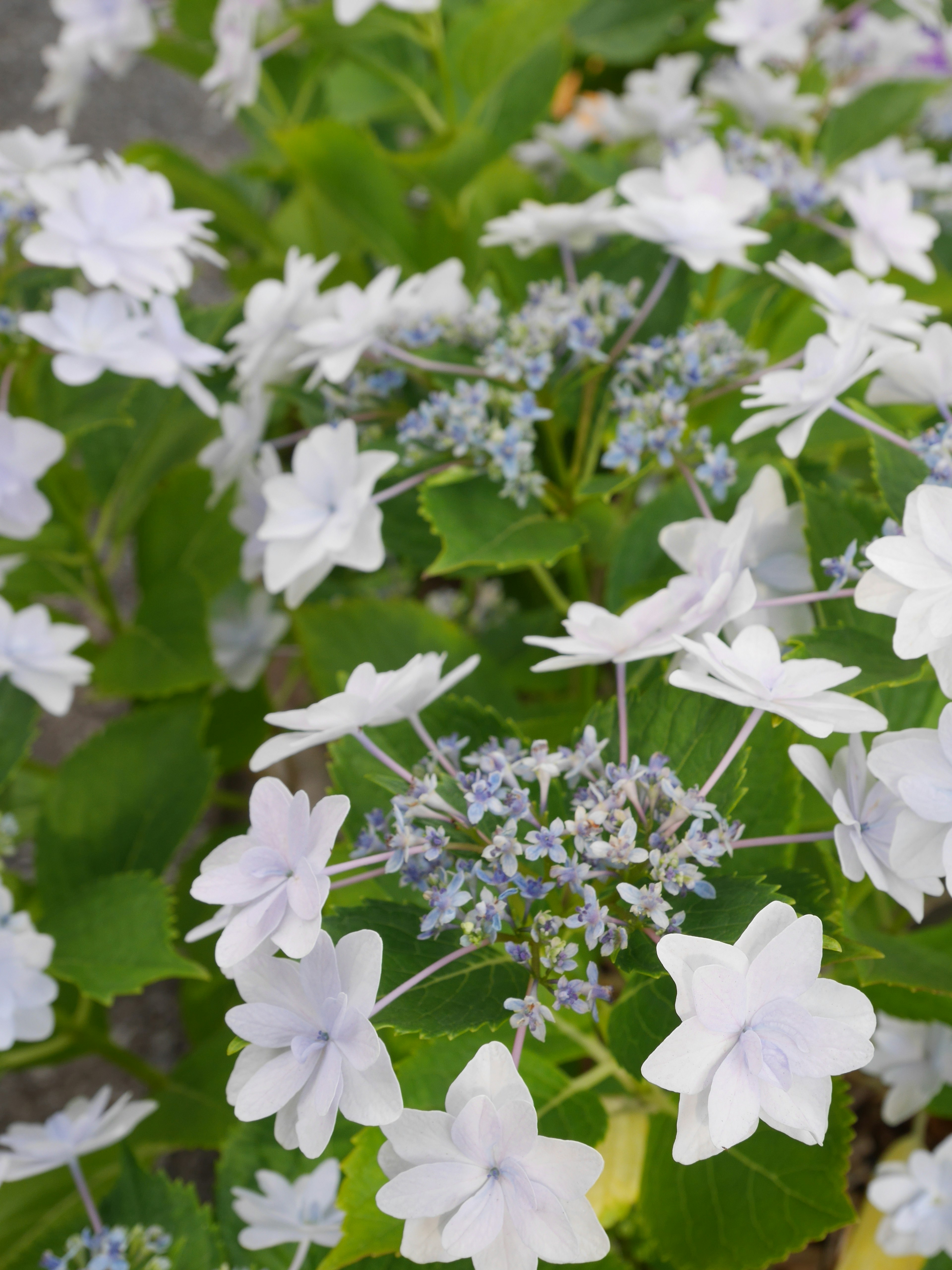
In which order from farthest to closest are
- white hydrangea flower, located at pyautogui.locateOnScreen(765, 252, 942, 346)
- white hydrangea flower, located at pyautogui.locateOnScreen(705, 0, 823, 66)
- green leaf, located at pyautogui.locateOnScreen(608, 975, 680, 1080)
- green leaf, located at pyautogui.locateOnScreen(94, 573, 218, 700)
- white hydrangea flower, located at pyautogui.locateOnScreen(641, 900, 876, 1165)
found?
white hydrangea flower, located at pyautogui.locateOnScreen(705, 0, 823, 66)
green leaf, located at pyautogui.locateOnScreen(94, 573, 218, 700)
white hydrangea flower, located at pyautogui.locateOnScreen(765, 252, 942, 346)
green leaf, located at pyautogui.locateOnScreen(608, 975, 680, 1080)
white hydrangea flower, located at pyautogui.locateOnScreen(641, 900, 876, 1165)

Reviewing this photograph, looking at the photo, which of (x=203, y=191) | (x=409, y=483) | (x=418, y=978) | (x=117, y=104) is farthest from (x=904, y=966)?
(x=117, y=104)

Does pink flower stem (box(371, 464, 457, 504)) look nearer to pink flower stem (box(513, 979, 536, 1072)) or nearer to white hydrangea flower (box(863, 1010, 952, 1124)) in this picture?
pink flower stem (box(513, 979, 536, 1072))

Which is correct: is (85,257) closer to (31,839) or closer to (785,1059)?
(785,1059)

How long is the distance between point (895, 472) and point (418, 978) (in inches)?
11.8

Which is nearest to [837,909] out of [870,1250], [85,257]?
[870,1250]

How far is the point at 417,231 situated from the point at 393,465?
0.44 m

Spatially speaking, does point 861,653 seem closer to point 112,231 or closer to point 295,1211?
point 295,1211

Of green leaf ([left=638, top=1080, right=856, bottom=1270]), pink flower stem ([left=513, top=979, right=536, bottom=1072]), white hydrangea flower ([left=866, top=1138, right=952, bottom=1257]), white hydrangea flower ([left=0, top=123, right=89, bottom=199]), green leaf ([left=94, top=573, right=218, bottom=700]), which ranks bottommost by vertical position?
white hydrangea flower ([left=866, top=1138, right=952, bottom=1257])

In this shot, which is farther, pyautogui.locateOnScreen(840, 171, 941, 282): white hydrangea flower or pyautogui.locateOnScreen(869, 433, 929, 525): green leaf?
pyautogui.locateOnScreen(840, 171, 941, 282): white hydrangea flower

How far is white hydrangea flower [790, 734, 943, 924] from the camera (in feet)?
1.16

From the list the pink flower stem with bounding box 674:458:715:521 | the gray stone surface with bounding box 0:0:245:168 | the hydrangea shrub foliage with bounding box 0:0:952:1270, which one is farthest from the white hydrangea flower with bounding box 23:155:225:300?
the gray stone surface with bounding box 0:0:245:168

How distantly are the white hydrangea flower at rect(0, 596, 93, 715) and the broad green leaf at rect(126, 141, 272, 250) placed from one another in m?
0.48

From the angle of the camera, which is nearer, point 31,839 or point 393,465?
point 393,465

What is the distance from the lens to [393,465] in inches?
21.4
